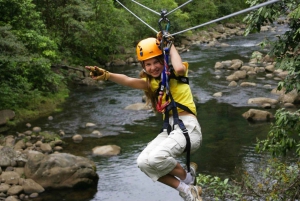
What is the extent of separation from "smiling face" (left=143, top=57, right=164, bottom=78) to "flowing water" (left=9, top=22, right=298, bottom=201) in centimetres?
535

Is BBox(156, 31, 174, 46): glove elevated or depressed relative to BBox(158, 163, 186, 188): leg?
elevated

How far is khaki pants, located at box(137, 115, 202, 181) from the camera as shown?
15.0 feet

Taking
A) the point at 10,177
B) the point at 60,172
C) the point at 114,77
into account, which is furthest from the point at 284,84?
the point at 10,177

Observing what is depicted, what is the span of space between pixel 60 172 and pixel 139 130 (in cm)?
452

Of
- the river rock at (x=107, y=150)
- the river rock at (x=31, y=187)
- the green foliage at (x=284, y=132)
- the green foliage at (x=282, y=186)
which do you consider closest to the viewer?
the green foliage at (x=284, y=132)

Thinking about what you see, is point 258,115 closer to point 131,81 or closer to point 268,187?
point 268,187

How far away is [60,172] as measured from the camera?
414 inches

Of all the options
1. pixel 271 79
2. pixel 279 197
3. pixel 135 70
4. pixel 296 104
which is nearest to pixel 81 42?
pixel 135 70

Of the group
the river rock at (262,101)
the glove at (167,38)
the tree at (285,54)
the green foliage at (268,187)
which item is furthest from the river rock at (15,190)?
the river rock at (262,101)

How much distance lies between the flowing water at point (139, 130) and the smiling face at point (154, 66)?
211 inches

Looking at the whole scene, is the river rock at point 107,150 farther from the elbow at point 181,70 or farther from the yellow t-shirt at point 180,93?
the elbow at point 181,70

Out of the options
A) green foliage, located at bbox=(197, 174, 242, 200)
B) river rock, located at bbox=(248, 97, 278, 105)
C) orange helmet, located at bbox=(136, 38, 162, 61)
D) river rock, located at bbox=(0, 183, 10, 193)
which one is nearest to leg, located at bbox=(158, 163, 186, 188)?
orange helmet, located at bbox=(136, 38, 162, 61)

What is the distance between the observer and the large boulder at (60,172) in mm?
10477

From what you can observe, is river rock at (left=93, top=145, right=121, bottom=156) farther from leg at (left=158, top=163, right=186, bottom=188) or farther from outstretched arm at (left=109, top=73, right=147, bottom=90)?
leg at (left=158, top=163, right=186, bottom=188)
